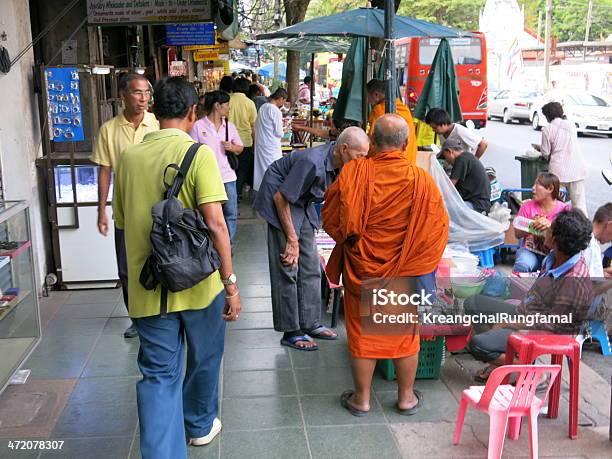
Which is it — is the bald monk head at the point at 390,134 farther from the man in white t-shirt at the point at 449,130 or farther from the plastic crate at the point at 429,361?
the man in white t-shirt at the point at 449,130

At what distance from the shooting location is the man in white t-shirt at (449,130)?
782cm

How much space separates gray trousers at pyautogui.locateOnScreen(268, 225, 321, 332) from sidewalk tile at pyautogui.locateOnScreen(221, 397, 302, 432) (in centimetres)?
83

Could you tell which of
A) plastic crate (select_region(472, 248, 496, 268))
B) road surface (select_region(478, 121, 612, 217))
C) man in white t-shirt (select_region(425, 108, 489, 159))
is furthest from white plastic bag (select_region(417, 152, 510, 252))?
road surface (select_region(478, 121, 612, 217))

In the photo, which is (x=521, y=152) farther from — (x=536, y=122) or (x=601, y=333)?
(x=601, y=333)

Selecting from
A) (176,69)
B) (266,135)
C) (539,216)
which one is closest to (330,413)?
(539,216)

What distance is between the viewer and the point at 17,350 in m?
4.29

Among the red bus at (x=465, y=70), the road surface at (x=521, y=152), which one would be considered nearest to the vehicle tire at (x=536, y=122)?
the road surface at (x=521, y=152)

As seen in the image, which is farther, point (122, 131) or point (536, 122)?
point (536, 122)

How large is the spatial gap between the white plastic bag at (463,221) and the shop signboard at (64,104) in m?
3.15

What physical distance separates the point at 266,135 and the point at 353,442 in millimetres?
5416

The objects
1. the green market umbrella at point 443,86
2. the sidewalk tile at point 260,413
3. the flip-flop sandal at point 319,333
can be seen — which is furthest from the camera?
the green market umbrella at point 443,86

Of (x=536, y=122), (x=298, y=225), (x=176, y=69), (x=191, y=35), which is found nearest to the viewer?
(x=298, y=225)

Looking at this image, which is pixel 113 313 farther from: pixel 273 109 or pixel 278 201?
pixel 273 109

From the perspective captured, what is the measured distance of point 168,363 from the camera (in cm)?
307
